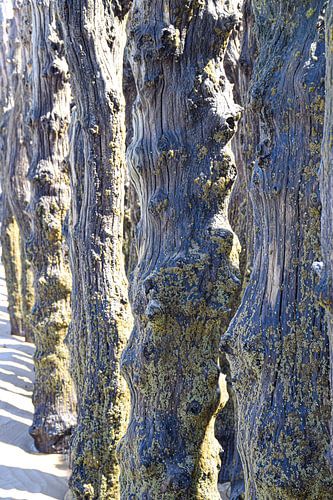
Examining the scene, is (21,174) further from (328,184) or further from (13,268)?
(328,184)

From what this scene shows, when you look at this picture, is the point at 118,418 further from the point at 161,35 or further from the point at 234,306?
the point at 161,35

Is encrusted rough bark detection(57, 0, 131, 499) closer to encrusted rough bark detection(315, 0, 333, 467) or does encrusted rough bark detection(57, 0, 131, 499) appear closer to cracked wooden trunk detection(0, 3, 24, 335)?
encrusted rough bark detection(315, 0, 333, 467)

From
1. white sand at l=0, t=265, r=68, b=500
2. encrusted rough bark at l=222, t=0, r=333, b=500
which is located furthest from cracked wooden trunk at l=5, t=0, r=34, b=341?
encrusted rough bark at l=222, t=0, r=333, b=500

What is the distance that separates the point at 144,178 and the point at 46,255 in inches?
151

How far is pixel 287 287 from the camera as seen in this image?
2723mm

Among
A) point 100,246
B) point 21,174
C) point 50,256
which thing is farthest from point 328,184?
point 21,174

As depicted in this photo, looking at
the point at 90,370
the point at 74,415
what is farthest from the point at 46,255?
the point at 90,370

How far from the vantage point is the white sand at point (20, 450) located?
6.20 metres

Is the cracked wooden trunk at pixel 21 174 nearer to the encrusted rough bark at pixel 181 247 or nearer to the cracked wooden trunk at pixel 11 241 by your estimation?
the cracked wooden trunk at pixel 11 241

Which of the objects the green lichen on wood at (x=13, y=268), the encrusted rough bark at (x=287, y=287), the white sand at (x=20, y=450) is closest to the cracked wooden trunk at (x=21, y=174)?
the green lichen on wood at (x=13, y=268)

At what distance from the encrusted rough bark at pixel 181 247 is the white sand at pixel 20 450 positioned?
2.58 m

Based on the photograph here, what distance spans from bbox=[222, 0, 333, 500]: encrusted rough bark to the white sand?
3.89 meters

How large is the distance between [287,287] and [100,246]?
2788 mm

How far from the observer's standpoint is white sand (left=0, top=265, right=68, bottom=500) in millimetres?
6203
